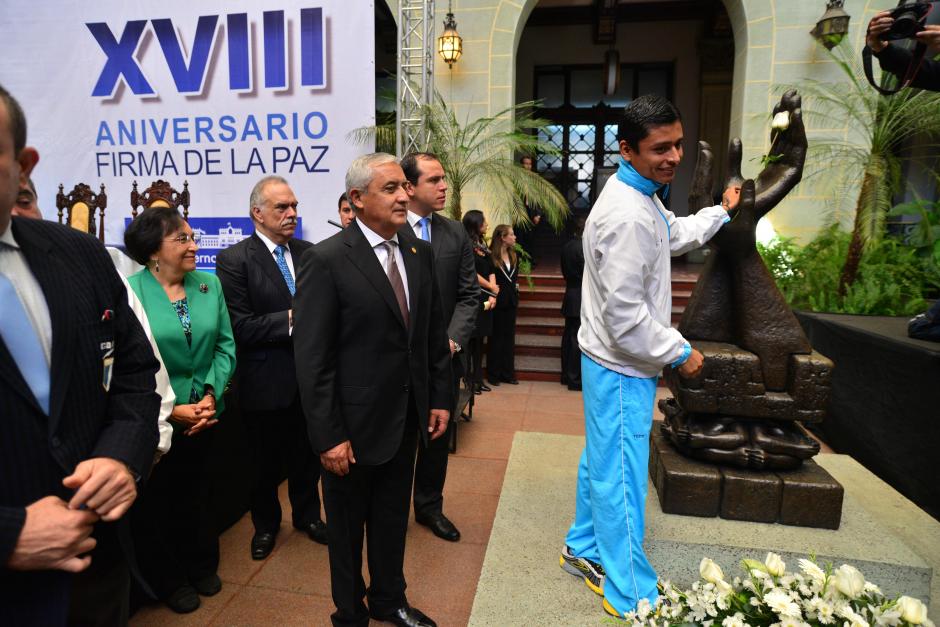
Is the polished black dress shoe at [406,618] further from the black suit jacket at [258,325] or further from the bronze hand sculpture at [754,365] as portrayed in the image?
the bronze hand sculpture at [754,365]

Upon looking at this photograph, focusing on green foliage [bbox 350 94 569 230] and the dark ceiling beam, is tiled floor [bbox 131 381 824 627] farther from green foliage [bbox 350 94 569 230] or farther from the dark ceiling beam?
the dark ceiling beam

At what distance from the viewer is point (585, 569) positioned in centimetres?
241

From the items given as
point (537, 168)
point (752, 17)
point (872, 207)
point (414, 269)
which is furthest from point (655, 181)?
point (537, 168)

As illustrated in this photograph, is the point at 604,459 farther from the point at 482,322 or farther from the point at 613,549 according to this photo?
the point at 482,322

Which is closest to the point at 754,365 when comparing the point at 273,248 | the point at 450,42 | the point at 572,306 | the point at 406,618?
the point at 406,618

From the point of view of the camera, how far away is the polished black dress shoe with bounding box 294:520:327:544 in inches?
121

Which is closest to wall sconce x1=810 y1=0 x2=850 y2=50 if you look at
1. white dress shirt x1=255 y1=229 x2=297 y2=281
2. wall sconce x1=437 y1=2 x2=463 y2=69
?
wall sconce x1=437 y1=2 x2=463 y2=69

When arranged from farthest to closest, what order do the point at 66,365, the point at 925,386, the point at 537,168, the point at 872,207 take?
the point at 537,168 → the point at 872,207 → the point at 925,386 → the point at 66,365

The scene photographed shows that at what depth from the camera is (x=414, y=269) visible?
219cm

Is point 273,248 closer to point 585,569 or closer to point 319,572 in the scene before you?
point 319,572

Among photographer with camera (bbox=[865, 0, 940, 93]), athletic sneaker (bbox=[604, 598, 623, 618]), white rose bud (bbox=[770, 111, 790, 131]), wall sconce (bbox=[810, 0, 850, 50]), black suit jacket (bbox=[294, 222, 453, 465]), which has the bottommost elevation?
athletic sneaker (bbox=[604, 598, 623, 618])

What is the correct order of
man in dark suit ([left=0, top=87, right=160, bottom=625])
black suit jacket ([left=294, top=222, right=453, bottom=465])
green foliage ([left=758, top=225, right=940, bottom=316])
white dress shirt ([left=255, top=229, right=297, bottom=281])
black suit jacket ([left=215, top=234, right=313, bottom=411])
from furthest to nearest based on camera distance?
green foliage ([left=758, top=225, right=940, bottom=316]) < white dress shirt ([left=255, top=229, right=297, bottom=281]) < black suit jacket ([left=215, top=234, right=313, bottom=411]) < black suit jacket ([left=294, top=222, right=453, bottom=465]) < man in dark suit ([left=0, top=87, right=160, bottom=625])

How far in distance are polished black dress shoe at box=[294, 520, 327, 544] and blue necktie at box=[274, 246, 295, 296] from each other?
4.32 ft

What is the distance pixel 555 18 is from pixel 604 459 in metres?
11.8
